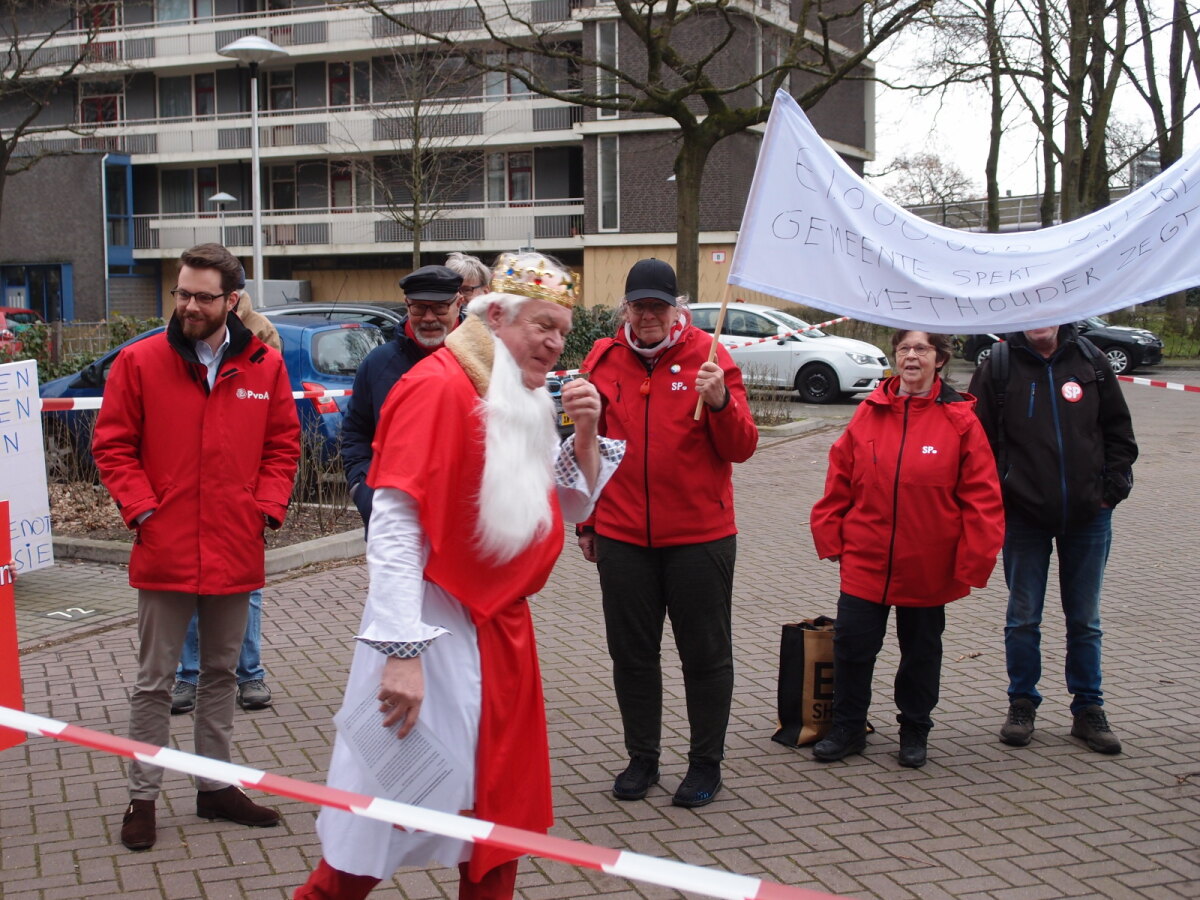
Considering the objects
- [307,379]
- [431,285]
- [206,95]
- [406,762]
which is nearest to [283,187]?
[206,95]

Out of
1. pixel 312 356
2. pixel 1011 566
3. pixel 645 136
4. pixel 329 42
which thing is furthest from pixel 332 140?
pixel 1011 566

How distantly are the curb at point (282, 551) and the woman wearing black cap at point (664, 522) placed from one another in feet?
14.2

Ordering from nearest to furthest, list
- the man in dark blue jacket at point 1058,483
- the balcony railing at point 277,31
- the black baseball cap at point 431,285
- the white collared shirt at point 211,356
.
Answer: the white collared shirt at point 211,356 < the black baseball cap at point 431,285 < the man in dark blue jacket at point 1058,483 < the balcony railing at point 277,31

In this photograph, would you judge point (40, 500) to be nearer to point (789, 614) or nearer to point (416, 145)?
point (789, 614)

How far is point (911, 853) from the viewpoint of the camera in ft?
14.2

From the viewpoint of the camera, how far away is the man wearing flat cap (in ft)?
16.5

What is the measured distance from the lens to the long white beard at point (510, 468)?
9.61 feet

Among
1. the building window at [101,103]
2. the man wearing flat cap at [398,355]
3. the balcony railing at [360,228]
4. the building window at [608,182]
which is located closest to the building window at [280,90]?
the balcony railing at [360,228]

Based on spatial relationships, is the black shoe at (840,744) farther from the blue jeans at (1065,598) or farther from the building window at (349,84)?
the building window at (349,84)

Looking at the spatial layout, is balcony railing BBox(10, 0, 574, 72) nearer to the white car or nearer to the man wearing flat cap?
the white car

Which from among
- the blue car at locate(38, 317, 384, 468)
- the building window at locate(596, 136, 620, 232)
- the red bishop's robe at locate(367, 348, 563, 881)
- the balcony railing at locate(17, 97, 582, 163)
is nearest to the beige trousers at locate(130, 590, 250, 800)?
the red bishop's robe at locate(367, 348, 563, 881)

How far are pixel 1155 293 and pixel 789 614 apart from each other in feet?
11.6

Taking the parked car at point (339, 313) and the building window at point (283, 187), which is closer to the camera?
the parked car at point (339, 313)

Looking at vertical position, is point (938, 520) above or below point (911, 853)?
above
